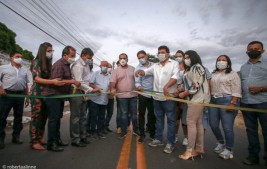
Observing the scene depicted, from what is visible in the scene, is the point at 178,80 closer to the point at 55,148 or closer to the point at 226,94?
the point at 226,94

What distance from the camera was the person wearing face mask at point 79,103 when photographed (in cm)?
422

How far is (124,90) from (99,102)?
75 cm

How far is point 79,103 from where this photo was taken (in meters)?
4.24

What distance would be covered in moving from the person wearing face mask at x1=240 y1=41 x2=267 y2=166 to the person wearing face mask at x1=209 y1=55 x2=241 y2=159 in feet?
0.56

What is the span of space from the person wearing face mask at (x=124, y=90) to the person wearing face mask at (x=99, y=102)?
1.17 feet

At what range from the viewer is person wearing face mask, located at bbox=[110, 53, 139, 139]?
16.7 feet

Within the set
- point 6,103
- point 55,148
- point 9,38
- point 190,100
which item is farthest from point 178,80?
point 9,38

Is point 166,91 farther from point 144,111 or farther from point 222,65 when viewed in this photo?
point 222,65

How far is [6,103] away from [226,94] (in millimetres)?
4724

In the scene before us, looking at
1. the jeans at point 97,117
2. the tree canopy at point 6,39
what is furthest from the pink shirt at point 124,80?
the tree canopy at point 6,39

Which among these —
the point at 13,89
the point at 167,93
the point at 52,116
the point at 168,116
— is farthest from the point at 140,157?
the point at 13,89

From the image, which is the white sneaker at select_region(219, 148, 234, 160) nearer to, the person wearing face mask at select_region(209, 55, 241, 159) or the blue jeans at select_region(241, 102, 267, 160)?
the person wearing face mask at select_region(209, 55, 241, 159)

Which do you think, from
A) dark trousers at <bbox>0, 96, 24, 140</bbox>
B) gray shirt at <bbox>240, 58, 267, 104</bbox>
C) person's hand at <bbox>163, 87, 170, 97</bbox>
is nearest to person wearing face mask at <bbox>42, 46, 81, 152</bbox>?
dark trousers at <bbox>0, 96, 24, 140</bbox>

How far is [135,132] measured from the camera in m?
5.49
